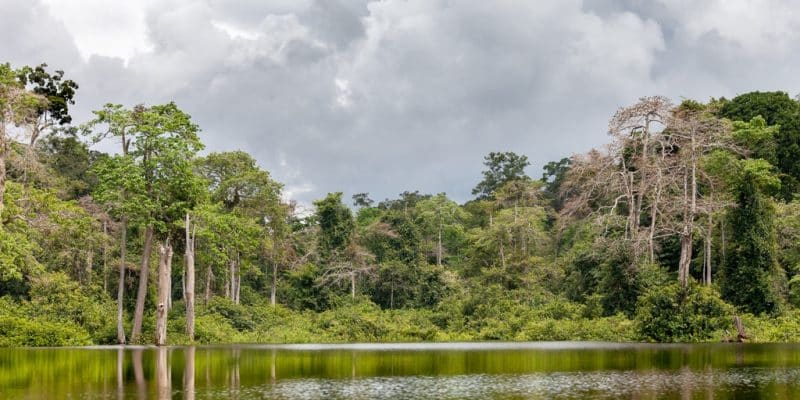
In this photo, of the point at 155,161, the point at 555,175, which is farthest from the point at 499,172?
the point at 155,161

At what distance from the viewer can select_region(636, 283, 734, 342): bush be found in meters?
42.4

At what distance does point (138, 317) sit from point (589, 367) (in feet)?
90.9

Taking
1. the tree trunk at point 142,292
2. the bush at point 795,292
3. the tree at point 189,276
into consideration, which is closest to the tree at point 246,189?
the tree at point 189,276

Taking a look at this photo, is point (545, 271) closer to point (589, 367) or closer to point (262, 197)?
point (262, 197)

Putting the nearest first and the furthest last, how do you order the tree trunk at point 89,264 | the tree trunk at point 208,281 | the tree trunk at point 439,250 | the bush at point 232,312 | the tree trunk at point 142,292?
the tree trunk at point 142,292 < the tree trunk at point 89,264 < the bush at point 232,312 < the tree trunk at point 208,281 < the tree trunk at point 439,250

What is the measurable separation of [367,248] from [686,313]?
32.4m

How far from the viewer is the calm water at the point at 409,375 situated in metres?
18.7

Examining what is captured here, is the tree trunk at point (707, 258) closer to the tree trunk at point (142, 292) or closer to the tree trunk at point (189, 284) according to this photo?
the tree trunk at point (189, 284)

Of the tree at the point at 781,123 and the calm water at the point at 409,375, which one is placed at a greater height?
the tree at the point at 781,123

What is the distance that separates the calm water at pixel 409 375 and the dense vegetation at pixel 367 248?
9.28m

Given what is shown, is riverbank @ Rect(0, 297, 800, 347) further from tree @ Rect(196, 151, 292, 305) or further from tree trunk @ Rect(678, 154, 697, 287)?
tree @ Rect(196, 151, 292, 305)

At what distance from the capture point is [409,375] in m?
24.2

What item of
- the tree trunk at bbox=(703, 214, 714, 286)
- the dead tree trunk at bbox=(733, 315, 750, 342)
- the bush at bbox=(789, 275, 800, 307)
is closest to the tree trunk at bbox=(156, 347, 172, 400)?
the dead tree trunk at bbox=(733, 315, 750, 342)

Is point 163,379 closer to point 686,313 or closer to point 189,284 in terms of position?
point 189,284
